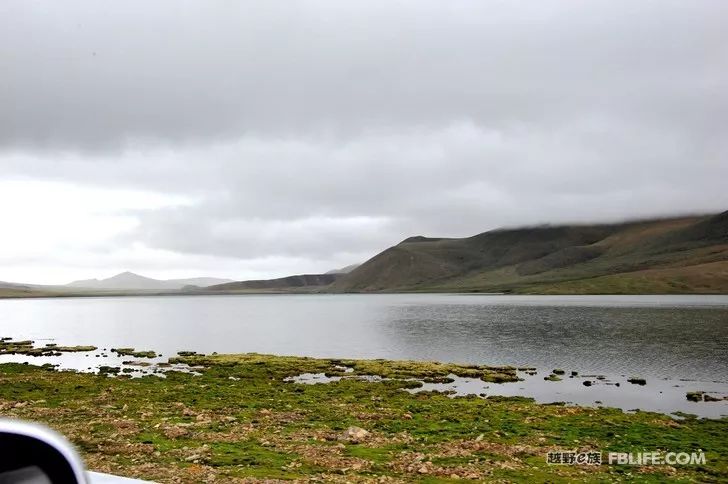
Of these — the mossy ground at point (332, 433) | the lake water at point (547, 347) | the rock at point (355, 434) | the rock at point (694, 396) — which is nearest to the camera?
the mossy ground at point (332, 433)

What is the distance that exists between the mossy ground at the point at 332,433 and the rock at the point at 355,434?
25 centimetres

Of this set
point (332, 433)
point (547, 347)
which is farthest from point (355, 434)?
point (547, 347)

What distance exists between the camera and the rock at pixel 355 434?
2270 centimetres

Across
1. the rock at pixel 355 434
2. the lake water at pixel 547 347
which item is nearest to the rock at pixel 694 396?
the lake water at pixel 547 347

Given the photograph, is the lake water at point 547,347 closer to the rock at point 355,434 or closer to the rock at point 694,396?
the rock at point 694,396

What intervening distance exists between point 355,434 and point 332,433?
3.46 ft

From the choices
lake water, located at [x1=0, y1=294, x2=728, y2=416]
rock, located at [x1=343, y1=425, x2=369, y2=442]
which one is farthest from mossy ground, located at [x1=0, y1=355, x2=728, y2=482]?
lake water, located at [x1=0, y1=294, x2=728, y2=416]

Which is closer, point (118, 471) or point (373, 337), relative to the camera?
point (118, 471)

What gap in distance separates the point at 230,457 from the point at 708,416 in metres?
32.9

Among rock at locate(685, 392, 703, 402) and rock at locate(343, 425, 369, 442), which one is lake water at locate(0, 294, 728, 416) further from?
rock at locate(343, 425, 369, 442)

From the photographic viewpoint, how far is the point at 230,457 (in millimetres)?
19016

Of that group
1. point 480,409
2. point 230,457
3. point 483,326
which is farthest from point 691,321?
point 230,457

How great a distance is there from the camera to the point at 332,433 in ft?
77.8

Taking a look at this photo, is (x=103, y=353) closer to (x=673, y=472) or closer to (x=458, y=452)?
(x=458, y=452)
